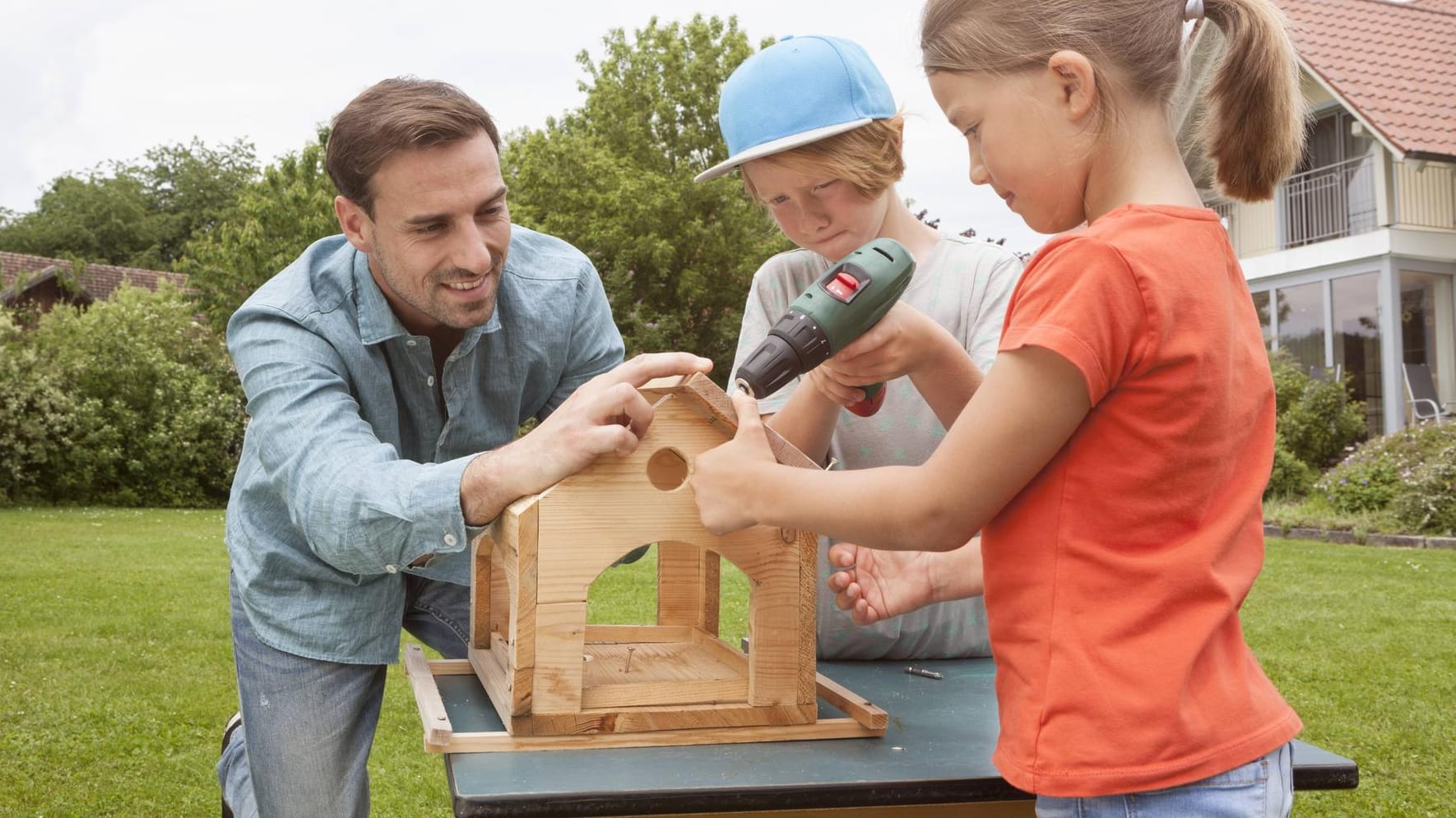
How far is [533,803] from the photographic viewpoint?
166cm

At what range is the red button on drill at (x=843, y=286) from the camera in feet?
6.40

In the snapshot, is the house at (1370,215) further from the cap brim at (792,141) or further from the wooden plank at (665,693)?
the wooden plank at (665,693)

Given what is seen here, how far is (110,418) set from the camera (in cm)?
1914

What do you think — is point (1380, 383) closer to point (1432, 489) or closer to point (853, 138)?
point (1432, 489)

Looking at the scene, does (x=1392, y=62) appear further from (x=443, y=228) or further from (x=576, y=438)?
(x=576, y=438)

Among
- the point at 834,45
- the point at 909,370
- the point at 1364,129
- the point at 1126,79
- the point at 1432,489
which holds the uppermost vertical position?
the point at 1364,129

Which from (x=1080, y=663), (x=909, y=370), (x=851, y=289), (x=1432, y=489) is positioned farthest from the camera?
(x=1432, y=489)

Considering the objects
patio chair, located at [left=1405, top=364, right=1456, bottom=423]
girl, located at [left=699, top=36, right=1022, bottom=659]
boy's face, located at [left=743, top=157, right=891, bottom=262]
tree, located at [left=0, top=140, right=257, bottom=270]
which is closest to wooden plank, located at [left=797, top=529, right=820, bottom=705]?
girl, located at [left=699, top=36, right=1022, bottom=659]

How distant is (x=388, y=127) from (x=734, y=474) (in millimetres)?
1308

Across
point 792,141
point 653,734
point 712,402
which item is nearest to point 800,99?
point 792,141

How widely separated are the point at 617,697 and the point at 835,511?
22.0 inches

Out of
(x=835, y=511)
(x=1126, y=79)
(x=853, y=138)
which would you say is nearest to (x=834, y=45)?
(x=853, y=138)

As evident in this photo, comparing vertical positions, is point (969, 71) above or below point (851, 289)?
above

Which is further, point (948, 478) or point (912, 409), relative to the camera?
point (912, 409)
